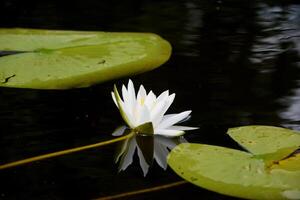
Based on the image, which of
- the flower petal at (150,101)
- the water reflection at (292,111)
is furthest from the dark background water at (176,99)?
the flower petal at (150,101)

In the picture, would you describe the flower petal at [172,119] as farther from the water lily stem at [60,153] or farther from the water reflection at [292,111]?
the water reflection at [292,111]

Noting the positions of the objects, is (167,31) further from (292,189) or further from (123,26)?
(292,189)

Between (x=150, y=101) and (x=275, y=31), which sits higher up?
(x=150, y=101)

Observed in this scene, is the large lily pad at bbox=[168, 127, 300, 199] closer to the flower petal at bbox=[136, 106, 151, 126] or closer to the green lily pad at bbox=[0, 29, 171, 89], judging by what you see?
the flower petal at bbox=[136, 106, 151, 126]

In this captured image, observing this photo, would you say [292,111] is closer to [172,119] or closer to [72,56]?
[172,119]

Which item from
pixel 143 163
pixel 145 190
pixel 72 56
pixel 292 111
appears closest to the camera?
pixel 145 190

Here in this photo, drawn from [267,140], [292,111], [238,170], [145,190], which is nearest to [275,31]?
[292,111]

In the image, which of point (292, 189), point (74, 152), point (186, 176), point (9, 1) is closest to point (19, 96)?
point (74, 152)
